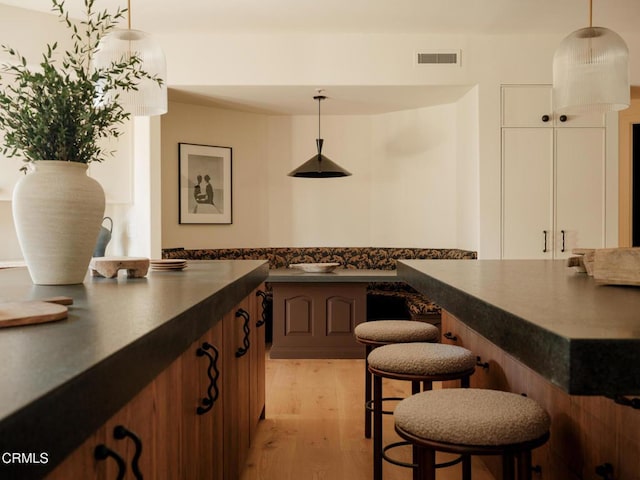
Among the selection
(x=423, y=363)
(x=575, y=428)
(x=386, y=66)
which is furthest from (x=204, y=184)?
(x=575, y=428)

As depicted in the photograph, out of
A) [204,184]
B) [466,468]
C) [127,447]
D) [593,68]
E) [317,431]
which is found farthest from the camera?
[204,184]

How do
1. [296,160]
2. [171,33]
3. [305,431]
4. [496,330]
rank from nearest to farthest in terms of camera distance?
1. [496,330]
2. [305,431]
3. [171,33]
4. [296,160]

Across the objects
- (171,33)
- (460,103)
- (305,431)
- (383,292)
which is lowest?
(305,431)

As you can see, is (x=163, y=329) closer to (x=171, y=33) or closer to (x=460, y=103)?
(x=171, y=33)

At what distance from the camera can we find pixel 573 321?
0.87 meters

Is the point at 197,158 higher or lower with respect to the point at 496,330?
higher

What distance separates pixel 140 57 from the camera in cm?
265

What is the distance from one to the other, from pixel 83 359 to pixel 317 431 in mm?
2734

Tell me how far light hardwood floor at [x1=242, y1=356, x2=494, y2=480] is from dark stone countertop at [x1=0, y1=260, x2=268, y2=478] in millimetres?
1518

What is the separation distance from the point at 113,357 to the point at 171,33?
4755mm

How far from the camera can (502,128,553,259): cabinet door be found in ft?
17.0

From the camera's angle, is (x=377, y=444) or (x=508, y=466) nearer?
(x=508, y=466)

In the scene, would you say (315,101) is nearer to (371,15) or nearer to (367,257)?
(371,15)

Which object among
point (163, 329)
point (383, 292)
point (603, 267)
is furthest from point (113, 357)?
point (383, 292)
